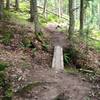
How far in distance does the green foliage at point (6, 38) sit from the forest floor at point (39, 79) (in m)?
0.22

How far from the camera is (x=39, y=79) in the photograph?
11672mm

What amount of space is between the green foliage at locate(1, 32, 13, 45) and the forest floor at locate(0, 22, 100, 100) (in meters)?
0.22

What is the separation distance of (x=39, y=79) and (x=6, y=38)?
501cm

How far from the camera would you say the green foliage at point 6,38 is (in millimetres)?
15430

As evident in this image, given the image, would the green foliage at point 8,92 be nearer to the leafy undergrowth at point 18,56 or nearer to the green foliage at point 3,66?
the leafy undergrowth at point 18,56

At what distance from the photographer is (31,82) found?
10930 millimetres

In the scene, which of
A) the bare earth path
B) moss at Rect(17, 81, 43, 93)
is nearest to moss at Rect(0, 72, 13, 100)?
the bare earth path

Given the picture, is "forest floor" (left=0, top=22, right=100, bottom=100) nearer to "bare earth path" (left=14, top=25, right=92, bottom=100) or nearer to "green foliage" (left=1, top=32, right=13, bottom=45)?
"bare earth path" (left=14, top=25, right=92, bottom=100)

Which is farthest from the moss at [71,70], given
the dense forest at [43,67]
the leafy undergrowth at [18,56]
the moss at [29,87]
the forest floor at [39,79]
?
the moss at [29,87]

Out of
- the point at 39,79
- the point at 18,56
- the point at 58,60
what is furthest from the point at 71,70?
the point at 39,79

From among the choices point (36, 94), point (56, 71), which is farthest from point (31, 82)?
point (56, 71)

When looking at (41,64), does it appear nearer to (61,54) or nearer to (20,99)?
(61,54)

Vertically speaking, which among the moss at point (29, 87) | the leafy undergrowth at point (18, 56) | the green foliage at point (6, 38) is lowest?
the moss at point (29, 87)

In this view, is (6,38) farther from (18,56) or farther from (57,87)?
(57,87)
